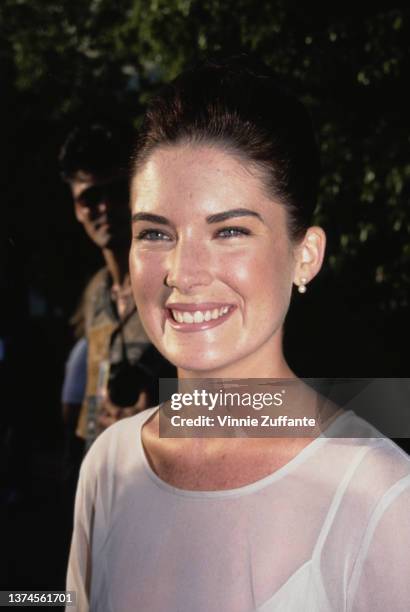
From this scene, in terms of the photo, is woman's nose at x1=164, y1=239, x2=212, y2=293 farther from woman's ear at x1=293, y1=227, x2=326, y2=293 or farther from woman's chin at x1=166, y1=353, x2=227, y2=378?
woman's ear at x1=293, y1=227, x2=326, y2=293

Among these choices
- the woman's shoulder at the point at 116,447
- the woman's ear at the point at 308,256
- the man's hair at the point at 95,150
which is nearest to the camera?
the woman's ear at the point at 308,256

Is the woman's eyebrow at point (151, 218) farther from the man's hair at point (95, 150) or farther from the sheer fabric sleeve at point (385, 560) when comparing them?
the man's hair at point (95, 150)

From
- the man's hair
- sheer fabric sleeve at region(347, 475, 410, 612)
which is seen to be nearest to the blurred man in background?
the man's hair

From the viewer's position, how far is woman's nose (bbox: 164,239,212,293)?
1405 mm

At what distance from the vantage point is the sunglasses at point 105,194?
3.08 meters

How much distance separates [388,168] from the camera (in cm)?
378

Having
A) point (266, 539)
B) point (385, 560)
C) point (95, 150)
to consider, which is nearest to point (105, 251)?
point (95, 150)

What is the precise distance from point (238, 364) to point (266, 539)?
0.37 m

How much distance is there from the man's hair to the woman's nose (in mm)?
1698

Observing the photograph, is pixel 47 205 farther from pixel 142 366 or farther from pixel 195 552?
pixel 195 552

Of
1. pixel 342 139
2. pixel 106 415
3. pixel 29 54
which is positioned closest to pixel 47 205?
pixel 29 54

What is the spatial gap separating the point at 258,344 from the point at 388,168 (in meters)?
2.61

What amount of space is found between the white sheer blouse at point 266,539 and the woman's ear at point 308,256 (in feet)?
1.07

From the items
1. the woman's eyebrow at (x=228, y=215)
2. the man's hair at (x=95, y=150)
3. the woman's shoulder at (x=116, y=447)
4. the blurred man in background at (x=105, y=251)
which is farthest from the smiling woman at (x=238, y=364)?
the man's hair at (x=95, y=150)
